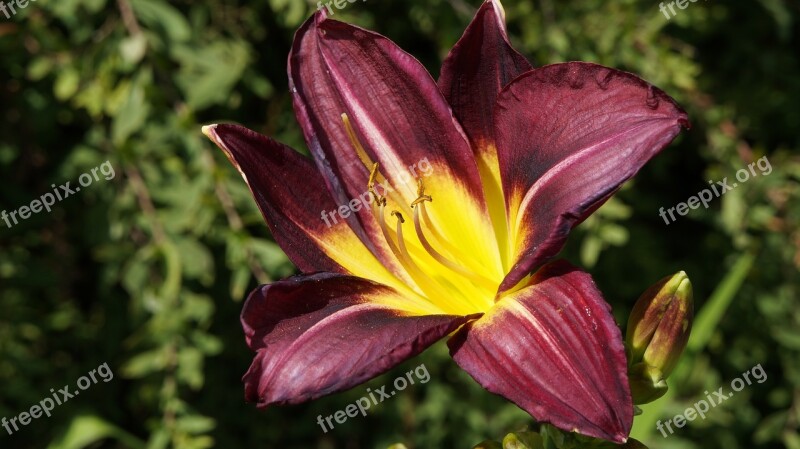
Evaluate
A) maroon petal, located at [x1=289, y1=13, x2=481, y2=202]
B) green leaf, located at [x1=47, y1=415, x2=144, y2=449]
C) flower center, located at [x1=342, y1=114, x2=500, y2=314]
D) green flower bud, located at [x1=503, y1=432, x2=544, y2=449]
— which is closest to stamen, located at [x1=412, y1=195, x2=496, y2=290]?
flower center, located at [x1=342, y1=114, x2=500, y2=314]

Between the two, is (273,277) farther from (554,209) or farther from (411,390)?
(554,209)

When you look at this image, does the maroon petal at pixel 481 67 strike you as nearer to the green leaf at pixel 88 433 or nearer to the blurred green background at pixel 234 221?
the blurred green background at pixel 234 221

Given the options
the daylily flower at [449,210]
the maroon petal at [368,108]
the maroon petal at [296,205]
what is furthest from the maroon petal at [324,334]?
the maroon petal at [368,108]

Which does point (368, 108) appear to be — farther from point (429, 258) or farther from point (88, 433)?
point (88, 433)

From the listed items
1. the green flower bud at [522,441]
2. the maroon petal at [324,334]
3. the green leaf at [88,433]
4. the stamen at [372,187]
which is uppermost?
the stamen at [372,187]

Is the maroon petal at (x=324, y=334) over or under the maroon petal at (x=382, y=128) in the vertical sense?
under

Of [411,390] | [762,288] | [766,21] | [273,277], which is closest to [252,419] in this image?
[411,390]

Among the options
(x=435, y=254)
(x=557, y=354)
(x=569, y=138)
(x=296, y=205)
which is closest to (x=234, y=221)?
(x=296, y=205)

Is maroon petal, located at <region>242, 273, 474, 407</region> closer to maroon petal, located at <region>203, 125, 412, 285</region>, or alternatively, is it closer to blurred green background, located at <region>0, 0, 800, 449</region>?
maroon petal, located at <region>203, 125, 412, 285</region>
